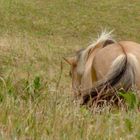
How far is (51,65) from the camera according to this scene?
1567 centimetres

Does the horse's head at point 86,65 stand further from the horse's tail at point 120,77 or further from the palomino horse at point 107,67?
the horse's tail at point 120,77

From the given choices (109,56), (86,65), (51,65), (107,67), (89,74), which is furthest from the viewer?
(51,65)

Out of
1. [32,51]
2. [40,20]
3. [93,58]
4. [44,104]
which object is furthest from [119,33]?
[44,104]

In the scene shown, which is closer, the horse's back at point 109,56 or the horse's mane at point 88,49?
the horse's back at point 109,56

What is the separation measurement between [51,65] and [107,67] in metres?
8.90

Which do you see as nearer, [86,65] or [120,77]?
[120,77]

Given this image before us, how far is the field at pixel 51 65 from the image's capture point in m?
3.41

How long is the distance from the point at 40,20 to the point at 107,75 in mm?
16359

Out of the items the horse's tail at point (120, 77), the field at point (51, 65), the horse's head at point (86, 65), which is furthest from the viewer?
the horse's head at point (86, 65)

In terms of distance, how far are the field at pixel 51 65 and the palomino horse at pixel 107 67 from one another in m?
0.32

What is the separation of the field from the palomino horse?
32 centimetres

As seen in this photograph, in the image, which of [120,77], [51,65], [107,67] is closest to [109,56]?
[107,67]

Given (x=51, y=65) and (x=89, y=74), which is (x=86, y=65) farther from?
(x=51, y=65)

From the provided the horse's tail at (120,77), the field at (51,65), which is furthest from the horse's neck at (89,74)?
the horse's tail at (120,77)
